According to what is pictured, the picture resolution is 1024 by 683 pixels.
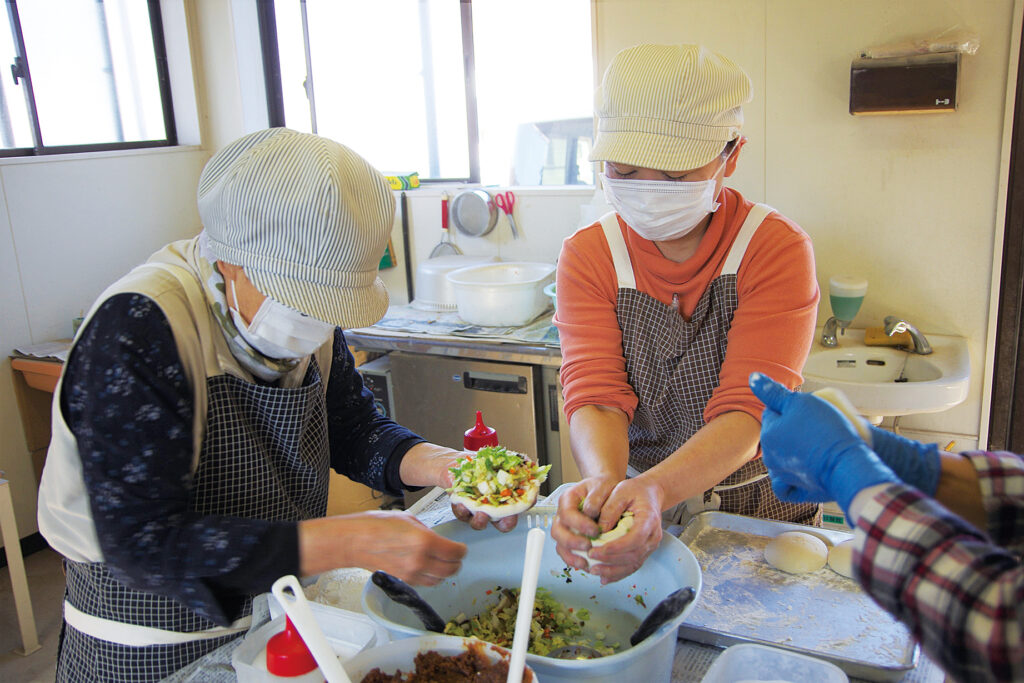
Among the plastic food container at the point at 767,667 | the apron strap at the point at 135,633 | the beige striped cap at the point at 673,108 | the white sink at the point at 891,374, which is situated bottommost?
the white sink at the point at 891,374

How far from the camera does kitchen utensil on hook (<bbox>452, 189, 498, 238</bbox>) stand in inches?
149

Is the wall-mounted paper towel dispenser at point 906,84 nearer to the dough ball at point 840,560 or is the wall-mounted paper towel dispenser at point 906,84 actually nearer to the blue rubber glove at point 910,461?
the dough ball at point 840,560

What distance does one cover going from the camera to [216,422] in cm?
123

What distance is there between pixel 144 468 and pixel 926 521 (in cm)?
98

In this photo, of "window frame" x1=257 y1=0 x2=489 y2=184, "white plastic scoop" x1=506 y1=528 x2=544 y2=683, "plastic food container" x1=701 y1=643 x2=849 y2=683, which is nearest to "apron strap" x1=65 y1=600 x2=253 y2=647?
"white plastic scoop" x1=506 y1=528 x2=544 y2=683

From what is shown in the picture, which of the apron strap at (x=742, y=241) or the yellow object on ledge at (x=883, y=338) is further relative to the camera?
the yellow object on ledge at (x=883, y=338)

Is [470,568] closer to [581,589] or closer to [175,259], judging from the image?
[581,589]

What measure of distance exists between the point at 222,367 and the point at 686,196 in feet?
3.16

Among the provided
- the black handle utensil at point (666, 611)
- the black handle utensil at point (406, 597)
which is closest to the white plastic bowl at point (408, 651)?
the black handle utensil at point (406, 597)

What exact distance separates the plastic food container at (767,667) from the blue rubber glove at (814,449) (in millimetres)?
252

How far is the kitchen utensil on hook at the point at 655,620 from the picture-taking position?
1096mm

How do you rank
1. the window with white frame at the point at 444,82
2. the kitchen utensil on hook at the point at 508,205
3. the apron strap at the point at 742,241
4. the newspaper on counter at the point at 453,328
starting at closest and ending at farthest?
the apron strap at the point at 742,241 < the newspaper on counter at the point at 453,328 < the kitchen utensil on hook at the point at 508,205 < the window with white frame at the point at 444,82

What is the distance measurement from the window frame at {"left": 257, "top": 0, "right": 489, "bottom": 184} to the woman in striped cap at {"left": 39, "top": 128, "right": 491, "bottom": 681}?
2.86 m

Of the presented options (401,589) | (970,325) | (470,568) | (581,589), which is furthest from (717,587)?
(970,325)
